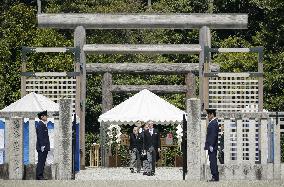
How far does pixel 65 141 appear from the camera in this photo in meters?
19.8

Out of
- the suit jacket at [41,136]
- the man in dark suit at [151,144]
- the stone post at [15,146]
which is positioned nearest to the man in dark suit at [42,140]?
the suit jacket at [41,136]

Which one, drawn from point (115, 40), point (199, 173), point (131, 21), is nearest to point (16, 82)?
point (115, 40)

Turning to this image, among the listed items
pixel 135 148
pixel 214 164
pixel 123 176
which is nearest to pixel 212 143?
pixel 214 164

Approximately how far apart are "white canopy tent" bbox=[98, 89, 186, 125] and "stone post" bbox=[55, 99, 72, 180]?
453 inches

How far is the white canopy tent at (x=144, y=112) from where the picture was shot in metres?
31.7

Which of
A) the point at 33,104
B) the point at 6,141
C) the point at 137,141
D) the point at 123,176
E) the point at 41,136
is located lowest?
the point at 123,176

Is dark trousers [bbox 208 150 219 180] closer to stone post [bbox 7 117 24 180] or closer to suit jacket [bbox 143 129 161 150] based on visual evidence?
stone post [bbox 7 117 24 180]

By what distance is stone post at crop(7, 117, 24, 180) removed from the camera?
19828 mm

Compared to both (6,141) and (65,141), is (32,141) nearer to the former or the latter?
(6,141)

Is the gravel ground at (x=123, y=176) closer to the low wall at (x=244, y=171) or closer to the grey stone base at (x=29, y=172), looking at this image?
the grey stone base at (x=29, y=172)

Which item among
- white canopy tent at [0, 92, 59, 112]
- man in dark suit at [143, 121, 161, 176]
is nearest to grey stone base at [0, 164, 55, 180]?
white canopy tent at [0, 92, 59, 112]

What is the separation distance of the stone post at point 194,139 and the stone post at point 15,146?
3.39 meters

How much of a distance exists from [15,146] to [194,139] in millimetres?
3586

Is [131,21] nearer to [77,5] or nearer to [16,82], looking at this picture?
[16,82]
